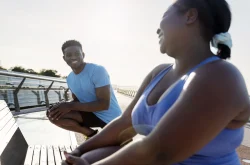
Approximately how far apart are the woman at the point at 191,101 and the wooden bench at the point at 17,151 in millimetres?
1246

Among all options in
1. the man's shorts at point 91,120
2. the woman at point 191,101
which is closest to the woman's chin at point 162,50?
the woman at point 191,101

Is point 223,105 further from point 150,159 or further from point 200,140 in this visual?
point 150,159

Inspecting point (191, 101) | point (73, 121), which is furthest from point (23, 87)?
point (191, 101)

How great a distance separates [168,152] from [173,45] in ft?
1.89

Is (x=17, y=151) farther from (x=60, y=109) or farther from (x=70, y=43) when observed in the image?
(x=70, y=43)

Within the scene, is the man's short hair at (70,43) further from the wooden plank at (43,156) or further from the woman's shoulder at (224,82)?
the woman's shoulder at (224,82)

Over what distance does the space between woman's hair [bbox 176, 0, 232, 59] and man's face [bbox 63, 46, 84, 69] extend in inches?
103

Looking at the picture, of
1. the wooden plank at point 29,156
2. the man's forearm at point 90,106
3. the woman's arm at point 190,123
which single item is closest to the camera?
the woman's arm at point 190,123

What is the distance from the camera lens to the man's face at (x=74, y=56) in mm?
3812

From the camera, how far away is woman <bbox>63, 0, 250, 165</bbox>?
962mm

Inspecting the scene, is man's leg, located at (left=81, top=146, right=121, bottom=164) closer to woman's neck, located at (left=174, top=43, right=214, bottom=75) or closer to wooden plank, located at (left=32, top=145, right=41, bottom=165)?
woman's neck, located at (left=174, top=43, right=214, bottom=75)

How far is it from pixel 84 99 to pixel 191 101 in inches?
114

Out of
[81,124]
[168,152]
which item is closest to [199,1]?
[168,152]

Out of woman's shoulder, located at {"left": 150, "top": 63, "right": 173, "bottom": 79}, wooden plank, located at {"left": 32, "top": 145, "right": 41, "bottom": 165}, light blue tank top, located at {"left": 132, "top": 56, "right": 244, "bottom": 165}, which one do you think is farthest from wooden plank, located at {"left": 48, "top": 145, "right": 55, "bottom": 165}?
light blue tank top, located at {"left": 132, "top": 56, "right": 244, "bottom": 165}
